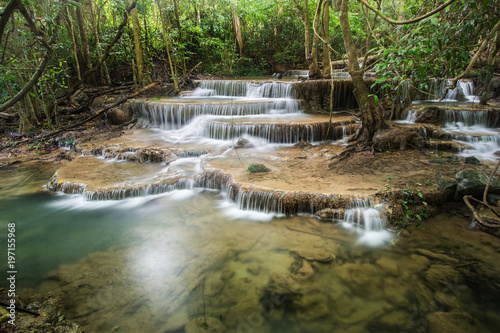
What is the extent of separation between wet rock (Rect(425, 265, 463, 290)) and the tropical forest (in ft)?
0.11

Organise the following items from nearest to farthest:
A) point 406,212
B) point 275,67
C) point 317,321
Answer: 1. point 317,321
2. point 406,212
3. point 275,67

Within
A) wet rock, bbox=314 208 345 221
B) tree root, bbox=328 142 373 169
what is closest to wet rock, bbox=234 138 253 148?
tree root, bbox=328 142 373 169

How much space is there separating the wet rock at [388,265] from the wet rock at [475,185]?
2178mm

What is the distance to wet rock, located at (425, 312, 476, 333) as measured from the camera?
290 centimetres

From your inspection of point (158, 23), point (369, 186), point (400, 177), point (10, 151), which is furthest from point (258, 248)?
point (158, 23)

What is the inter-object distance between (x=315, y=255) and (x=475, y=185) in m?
3.19

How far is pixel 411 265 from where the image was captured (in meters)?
3.84

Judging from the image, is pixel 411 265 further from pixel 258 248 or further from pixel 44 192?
pixel 44 192

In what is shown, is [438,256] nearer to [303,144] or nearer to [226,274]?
[226,274]

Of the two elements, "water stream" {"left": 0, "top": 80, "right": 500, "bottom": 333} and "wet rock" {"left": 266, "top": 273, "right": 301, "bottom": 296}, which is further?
"wet rock" {"left": 266, "top": 273, "right": 301, "bottom": 296}

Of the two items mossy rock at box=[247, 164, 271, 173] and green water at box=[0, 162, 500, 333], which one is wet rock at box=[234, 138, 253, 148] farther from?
green water at box=[0, 162, 500, 333]

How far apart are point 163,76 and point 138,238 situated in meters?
12.4

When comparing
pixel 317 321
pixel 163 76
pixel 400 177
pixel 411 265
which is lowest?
pixel 317 321

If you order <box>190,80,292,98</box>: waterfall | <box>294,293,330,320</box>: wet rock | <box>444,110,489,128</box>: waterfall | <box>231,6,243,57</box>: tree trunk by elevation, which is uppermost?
<box>231,6,243,57</box>: tree trunk
